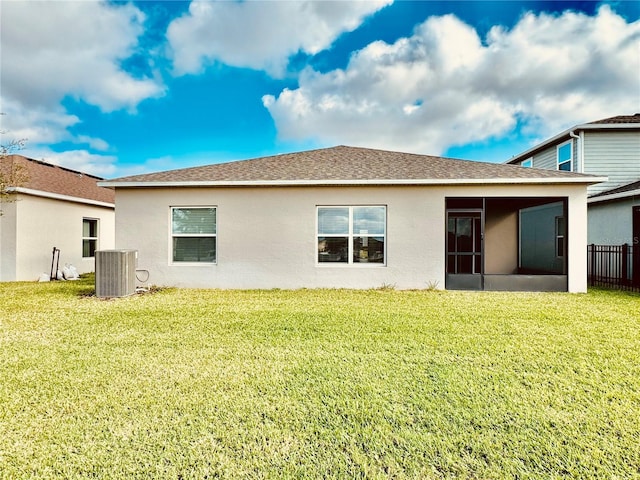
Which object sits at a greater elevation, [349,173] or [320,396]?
[349,173]

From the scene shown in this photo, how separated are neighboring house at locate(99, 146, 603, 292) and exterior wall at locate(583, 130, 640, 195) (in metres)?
5.79

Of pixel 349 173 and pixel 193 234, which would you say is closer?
pixel 349 173

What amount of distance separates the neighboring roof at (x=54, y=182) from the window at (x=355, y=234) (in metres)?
8.25

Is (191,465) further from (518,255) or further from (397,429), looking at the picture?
(518,255)

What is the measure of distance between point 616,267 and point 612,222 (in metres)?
1.75

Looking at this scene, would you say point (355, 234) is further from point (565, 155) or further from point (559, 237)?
point (565, 155)

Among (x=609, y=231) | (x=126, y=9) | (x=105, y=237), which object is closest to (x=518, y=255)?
(x=609, y=231)

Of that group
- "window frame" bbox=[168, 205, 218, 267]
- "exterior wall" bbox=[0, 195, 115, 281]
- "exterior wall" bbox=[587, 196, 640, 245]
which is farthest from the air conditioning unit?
"exterior wall" bbox=[587, 196, 640, 245]

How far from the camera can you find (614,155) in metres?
13.2

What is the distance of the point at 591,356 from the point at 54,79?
1998 centimetres

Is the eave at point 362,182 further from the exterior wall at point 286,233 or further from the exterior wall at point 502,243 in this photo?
the exterior wall at point 502,243

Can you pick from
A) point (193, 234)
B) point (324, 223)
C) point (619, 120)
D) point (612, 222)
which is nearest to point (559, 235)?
point (612, 222)

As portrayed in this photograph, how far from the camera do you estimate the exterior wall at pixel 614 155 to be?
1312cm

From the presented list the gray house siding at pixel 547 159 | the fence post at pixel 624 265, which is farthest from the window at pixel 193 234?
the gray house siding at pixel 547 159
